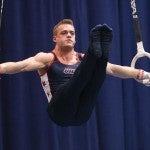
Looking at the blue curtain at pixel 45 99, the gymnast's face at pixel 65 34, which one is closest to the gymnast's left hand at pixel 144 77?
the gymnast's face at pixel 65 34

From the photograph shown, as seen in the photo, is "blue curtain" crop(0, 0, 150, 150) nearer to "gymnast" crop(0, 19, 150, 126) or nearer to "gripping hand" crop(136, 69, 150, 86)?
"gymnast" crop(0, 19, 150, 126)

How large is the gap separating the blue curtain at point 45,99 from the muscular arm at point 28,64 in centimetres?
86

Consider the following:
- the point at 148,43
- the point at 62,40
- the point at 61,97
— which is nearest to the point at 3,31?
the point at 62,40

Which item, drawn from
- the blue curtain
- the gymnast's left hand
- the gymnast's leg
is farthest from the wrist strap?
the blue curtain

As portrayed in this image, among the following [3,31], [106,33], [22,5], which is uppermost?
[22,5]

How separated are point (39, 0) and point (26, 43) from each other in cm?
44

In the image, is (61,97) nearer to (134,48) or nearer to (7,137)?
(7,137)

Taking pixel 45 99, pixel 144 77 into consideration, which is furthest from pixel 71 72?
pixel 45 99

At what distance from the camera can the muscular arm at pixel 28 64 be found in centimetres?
269

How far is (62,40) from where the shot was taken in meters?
3.04

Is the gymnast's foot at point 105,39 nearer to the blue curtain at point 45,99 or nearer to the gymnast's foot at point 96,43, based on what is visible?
the gymnast's foot at point 96,43

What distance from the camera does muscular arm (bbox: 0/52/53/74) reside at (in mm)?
2688

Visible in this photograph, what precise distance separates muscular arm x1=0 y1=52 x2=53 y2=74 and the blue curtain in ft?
2.82

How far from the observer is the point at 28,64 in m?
2.88
